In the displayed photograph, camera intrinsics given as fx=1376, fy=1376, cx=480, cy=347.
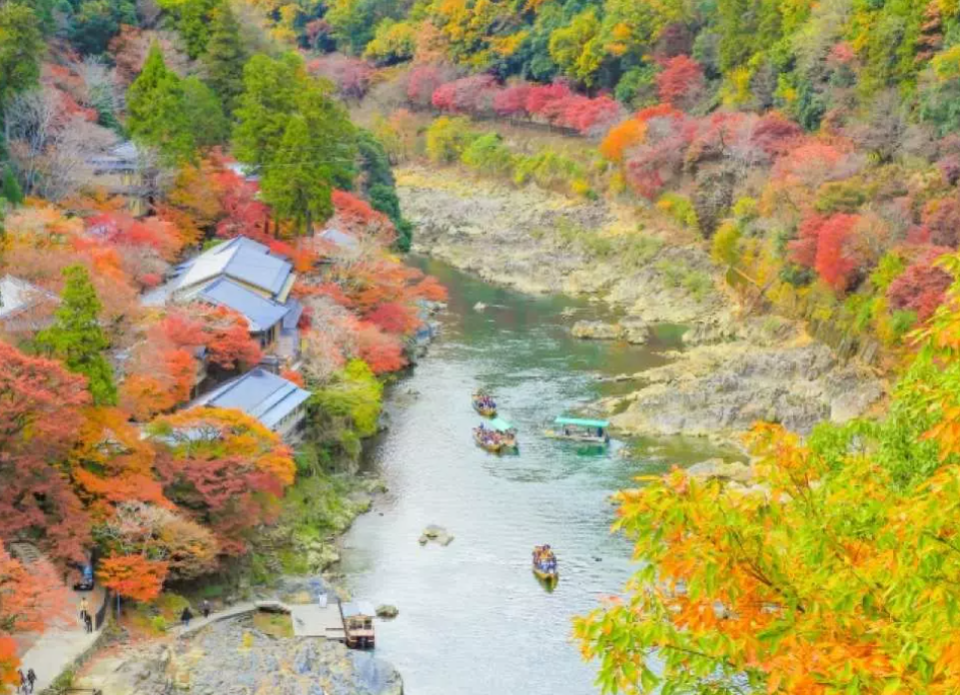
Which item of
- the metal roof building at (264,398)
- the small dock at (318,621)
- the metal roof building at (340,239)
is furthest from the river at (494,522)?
the metal roof building at (340,239)

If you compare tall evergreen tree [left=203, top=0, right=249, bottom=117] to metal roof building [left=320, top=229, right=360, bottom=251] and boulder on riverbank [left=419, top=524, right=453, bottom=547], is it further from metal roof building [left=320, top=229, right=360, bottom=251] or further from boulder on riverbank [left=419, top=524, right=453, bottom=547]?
boulder on riverbank [left=419, top=524, right=453, bottom=547]

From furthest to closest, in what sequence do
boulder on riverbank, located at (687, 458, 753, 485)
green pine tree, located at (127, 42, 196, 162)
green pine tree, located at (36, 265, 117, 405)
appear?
green pine tree, located at (127, 42, 196, 162) → boulder on riverbank, located at (687, 458, 753, 485) → green pine tree, located at (36, 265, 117, 405)

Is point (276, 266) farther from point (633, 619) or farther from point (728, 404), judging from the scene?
point (633, 619)

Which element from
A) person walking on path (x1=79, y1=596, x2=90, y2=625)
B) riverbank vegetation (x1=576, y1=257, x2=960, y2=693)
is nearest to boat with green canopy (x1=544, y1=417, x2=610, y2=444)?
person walking on path (x1=79, y1=596, x2=90, y2=625)

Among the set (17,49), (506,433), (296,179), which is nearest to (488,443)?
(506,433)

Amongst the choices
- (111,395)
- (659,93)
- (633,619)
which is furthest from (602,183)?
(633,619)

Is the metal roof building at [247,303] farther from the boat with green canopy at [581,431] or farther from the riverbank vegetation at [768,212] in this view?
the riverbank vegetation at [768,212]
